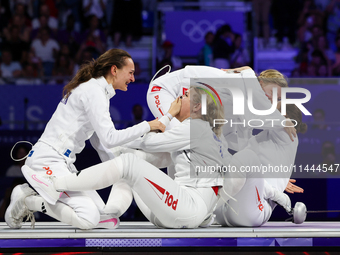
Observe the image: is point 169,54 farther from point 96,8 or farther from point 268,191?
point 268,191

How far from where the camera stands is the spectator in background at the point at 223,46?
6.52 metres

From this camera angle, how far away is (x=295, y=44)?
7.29m

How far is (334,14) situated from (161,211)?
21.2ft

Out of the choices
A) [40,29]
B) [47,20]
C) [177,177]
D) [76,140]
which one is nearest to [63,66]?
[40,29]

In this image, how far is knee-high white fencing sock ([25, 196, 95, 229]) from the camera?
2459mm

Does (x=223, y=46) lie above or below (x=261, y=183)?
above

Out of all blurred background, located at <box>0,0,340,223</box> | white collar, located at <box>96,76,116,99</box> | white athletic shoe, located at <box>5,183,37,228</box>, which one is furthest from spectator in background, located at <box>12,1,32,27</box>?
white athletic shoe, located at <box>5,183,37,228</box>

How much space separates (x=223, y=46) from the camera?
665cm

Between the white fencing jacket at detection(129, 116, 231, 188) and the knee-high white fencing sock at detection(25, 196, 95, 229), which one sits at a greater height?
Answer: the white fencing jacket at detection(129, 116, 231, 188)

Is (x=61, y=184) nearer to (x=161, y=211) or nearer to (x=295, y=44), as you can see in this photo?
(x=161, y=211)

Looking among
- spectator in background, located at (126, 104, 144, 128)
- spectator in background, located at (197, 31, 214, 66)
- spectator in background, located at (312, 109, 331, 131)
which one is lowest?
spectator in background, located at (126, 104, 144, 128)

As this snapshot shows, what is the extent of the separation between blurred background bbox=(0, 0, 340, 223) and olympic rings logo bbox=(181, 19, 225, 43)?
0.02 m

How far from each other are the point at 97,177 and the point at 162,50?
510cm

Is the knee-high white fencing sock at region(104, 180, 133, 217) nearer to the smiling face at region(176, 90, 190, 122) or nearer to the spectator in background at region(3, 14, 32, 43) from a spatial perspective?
the smiling face at region(176, 90, 190, 122)
